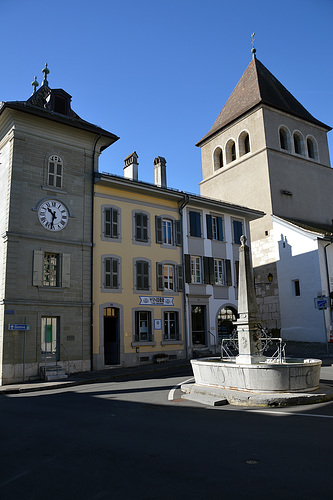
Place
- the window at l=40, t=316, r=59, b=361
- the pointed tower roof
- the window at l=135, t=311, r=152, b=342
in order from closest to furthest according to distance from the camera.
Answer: the window at l=40, t=316, r=59, b=361 → the window at l=135, t=311, r=152, b=342 → the pointed tower roof

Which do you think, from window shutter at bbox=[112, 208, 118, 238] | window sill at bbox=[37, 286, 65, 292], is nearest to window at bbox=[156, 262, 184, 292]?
window shutter at bbox=[112, 208, 118, 238]

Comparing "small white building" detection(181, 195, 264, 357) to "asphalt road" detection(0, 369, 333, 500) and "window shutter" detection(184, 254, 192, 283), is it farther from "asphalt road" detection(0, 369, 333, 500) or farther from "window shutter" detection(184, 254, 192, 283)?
"asphalt road" detection(0, 369, 333, 500)

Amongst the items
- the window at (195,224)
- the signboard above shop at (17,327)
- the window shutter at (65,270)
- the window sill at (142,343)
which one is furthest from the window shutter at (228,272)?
the signboard above shop at (17,327)

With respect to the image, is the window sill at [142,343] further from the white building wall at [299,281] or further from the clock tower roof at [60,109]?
the white building wall at [299,281]

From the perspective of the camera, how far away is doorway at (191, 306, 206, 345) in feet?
75.9

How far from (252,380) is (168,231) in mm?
14206

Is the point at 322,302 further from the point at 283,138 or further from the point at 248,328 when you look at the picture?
the point at 283,138

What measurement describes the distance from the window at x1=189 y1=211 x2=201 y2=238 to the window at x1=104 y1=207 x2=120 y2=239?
15.9ft

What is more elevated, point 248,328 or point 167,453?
point 248,328

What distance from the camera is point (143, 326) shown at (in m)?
21.2

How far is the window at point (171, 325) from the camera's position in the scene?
21922mm

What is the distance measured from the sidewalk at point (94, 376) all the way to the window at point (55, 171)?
8.67 meters

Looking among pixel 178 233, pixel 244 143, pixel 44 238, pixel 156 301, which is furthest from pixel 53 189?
pixel 244 143

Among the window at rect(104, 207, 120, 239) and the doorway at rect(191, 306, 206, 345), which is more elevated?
the window at rect(104, 207, 120, 239)
